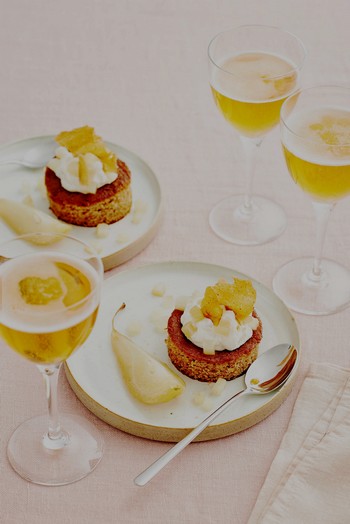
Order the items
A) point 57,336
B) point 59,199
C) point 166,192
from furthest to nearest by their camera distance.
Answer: point 166,192
point 59,199
point 57,336

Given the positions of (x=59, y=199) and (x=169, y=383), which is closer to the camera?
(x=169, y=383)

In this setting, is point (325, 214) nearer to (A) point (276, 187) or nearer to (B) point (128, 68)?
(A) point (276, 187)

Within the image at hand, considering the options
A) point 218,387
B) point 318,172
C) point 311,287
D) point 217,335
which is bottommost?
point 311,287

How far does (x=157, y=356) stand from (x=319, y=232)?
0.61m

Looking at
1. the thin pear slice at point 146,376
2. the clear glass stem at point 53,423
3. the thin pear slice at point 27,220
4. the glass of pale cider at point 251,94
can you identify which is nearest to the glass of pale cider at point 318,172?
the glass of pale cider at point 251,94

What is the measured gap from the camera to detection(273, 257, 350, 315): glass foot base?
2447 mm

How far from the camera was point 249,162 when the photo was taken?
106 inches

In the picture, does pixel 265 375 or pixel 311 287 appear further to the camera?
pixel 311 287

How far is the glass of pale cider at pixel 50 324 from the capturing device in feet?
5.55

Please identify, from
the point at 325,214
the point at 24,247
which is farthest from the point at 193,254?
the point at 24,247

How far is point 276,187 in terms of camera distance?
113 inches

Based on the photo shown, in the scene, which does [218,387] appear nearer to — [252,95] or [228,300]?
[228,300]

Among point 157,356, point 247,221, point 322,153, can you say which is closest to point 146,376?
point 157,356

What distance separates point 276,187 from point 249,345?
2.88ft
